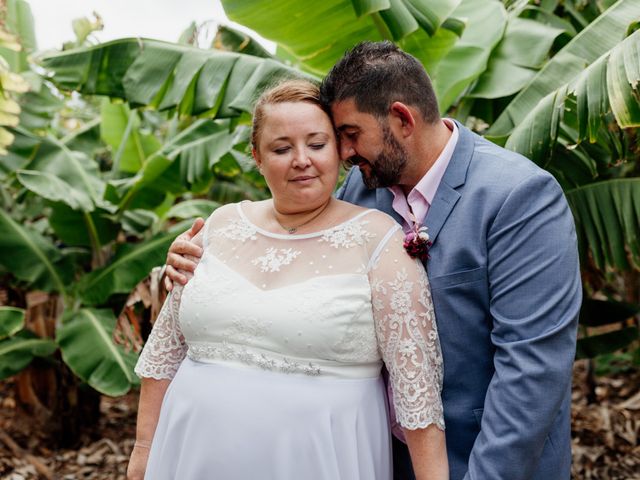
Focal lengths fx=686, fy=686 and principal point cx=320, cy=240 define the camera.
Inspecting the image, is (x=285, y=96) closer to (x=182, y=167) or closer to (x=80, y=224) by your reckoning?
(x=182, y=167)

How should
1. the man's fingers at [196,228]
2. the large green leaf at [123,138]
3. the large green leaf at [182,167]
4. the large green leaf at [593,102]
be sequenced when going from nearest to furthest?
the man's fingers at [196,228]
the large green leaf at [593,102]
the large green leaf at [182,167]
the large green leaf at [123,138]

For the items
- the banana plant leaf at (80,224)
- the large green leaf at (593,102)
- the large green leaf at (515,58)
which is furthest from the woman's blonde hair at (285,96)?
the banana plant leaf at (80,224)

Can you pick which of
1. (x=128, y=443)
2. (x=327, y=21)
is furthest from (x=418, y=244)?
(x=128, y=443)

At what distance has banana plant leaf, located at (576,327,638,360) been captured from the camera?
14.0 feet

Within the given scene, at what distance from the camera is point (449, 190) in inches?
83.4

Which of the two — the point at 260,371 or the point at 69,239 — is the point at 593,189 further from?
the point at 69,239

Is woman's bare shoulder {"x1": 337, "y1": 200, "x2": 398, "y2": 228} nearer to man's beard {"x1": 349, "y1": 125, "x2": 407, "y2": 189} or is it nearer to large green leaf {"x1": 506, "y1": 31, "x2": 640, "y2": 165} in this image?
man's beard {"x1": 349, "y1": 125, "x2": 407, "y2": 189}

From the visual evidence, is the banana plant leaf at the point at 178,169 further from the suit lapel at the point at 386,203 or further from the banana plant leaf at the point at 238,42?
the suit lapel at the point at 386,203

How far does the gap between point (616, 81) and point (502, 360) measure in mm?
1438

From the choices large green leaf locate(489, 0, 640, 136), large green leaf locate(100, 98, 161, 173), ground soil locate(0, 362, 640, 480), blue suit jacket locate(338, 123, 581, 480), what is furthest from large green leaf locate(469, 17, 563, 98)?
large green leaf locate(100, 98, 161, 173)

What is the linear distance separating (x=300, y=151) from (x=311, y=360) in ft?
2.07

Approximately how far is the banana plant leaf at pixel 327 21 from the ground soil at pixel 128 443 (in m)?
3.16

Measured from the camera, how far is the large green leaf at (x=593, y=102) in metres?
2.70

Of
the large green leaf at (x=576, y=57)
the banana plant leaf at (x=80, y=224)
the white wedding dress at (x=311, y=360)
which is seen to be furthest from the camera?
the banana plant leaf at (x=80, y=224)
